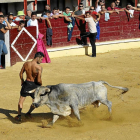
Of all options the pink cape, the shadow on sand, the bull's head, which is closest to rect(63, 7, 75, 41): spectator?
the pink cape

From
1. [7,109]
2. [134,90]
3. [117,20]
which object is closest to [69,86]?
[7,109]

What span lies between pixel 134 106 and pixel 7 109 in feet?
9.24

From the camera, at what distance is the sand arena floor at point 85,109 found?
314 inches

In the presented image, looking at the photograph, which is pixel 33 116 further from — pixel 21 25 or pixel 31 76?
pixel 21 25

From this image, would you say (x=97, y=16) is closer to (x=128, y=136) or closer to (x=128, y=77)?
(x=128, y=77)

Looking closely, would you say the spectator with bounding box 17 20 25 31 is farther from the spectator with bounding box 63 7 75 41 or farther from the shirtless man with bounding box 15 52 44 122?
the shirtless man with bounding box 15 52 44 122

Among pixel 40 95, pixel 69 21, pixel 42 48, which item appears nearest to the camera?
pixel 40 95

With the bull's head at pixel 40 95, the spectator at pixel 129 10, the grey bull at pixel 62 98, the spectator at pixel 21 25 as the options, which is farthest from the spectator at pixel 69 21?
the bull's head at pixel 40 95

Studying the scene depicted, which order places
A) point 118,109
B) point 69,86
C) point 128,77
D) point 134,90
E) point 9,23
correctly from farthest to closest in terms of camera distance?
point 9,23 → point 128,77 → point 134,90 → point 118,109 → point 69,86

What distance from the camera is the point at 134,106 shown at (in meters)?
9.95

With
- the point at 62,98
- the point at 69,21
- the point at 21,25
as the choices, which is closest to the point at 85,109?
the point at 62,98

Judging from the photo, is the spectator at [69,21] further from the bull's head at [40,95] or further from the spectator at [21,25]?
the bull's head at [40,95]

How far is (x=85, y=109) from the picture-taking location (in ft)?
31.2

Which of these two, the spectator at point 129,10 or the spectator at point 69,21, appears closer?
the spectator at point 69,21
